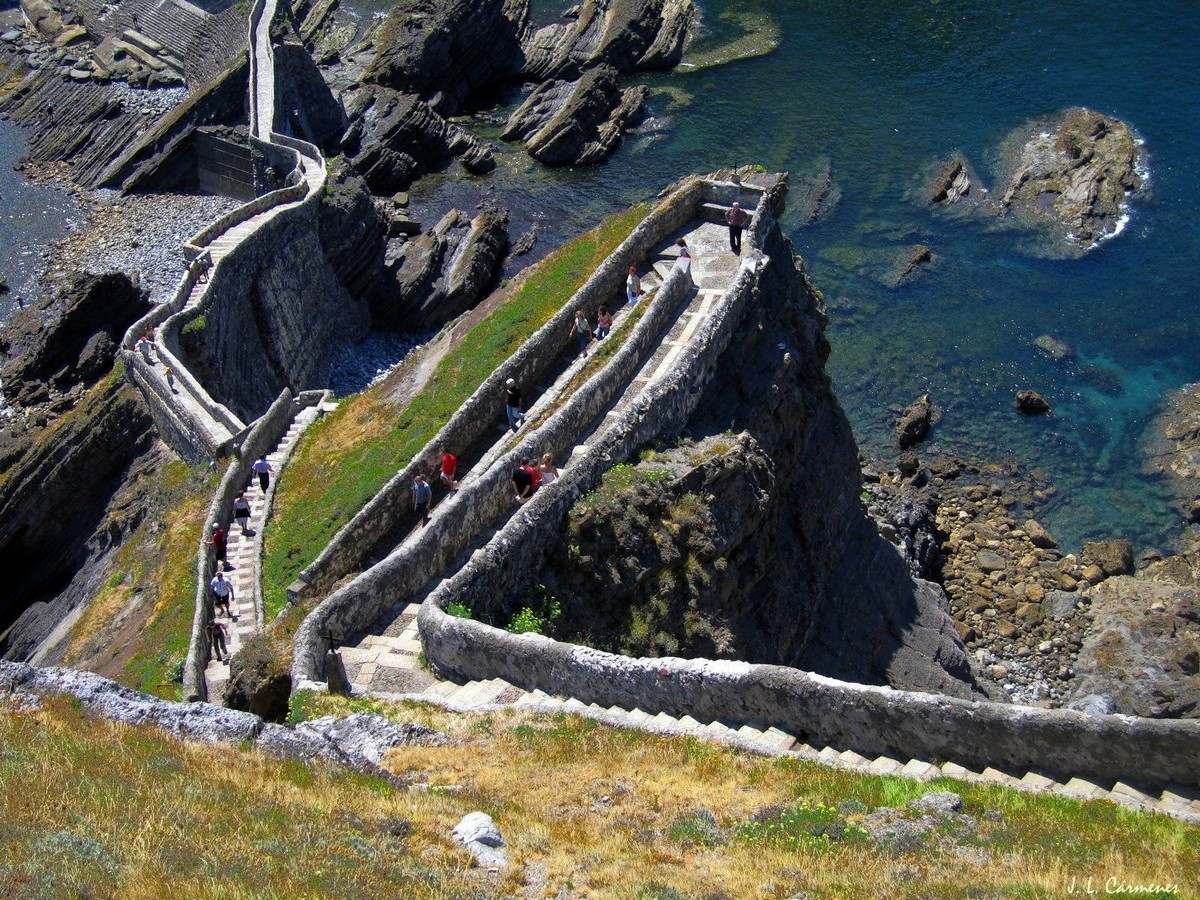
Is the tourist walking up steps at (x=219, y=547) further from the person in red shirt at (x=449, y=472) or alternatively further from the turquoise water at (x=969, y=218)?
the turquoise water at (x=969, y=218)

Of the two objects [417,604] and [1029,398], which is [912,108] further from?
[417,604]

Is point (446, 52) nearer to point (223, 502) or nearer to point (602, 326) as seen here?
point (223, 502)

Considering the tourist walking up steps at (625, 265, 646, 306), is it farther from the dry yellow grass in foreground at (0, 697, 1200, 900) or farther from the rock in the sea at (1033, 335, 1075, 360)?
the rock in the sea at (1033, 335, 1075, 360)

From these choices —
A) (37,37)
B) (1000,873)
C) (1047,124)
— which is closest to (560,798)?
(1000,873)

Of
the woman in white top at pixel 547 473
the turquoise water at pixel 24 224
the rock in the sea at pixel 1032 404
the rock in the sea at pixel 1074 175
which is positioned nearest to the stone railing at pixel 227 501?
the woman in white top at pixel 547 473

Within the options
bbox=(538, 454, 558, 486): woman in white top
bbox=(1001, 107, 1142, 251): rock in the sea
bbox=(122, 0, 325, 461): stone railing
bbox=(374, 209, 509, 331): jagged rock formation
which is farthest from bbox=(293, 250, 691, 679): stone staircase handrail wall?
bbox=(1001, 107, 1142, 251): rock in the sea

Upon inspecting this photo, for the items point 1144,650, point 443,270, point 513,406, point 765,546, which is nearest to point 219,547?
point 513,406
